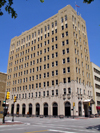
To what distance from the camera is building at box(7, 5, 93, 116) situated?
52.3 m

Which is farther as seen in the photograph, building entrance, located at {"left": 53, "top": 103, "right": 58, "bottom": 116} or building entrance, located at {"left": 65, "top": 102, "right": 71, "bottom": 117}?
building entrance, located at {"left": 53, "top": 103, "right": 58, "bottom": 116}

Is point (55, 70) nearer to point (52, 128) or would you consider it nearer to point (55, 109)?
point (55, 109)

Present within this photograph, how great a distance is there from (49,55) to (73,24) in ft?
53.0

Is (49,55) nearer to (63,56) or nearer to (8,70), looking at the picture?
(63,56)

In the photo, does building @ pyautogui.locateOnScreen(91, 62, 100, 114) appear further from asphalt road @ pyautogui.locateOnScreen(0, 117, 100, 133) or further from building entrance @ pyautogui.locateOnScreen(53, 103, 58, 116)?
asphalt road @ pyautogui.locateOnScreen(0, 117, 100, 133)

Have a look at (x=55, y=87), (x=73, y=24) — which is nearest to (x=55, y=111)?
(x=55, y=87)

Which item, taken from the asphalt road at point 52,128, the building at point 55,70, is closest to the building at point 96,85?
the building at point 55,70

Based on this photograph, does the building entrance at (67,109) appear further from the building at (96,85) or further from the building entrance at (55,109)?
the building at (96,85)

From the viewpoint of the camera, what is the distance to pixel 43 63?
62438 mm

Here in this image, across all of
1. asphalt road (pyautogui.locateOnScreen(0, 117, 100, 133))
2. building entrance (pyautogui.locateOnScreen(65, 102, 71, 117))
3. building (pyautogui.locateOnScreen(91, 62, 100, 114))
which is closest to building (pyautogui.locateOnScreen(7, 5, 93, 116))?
building entrance (pyautogui.locateOnScreen(65, 102, 71, 117))

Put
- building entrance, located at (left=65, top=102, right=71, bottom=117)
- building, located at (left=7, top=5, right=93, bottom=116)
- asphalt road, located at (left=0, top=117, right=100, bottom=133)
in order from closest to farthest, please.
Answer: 1. asphalt road, located at (left=0, top=117, right=100, bottom=133)
2. building entrance, located at (left=65, top=102, right=71, bottom=117)
3. building, located at (left=7, top=5, right=93, bottom=116)

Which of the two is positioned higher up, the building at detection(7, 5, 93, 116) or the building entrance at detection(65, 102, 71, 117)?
the building at detection(7, 5, 93, 116)

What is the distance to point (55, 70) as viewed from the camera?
57156mm

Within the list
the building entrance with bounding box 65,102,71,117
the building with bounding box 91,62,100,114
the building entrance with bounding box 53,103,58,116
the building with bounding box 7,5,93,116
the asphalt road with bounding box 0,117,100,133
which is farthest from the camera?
the building with bounding box 91,62,100,114
